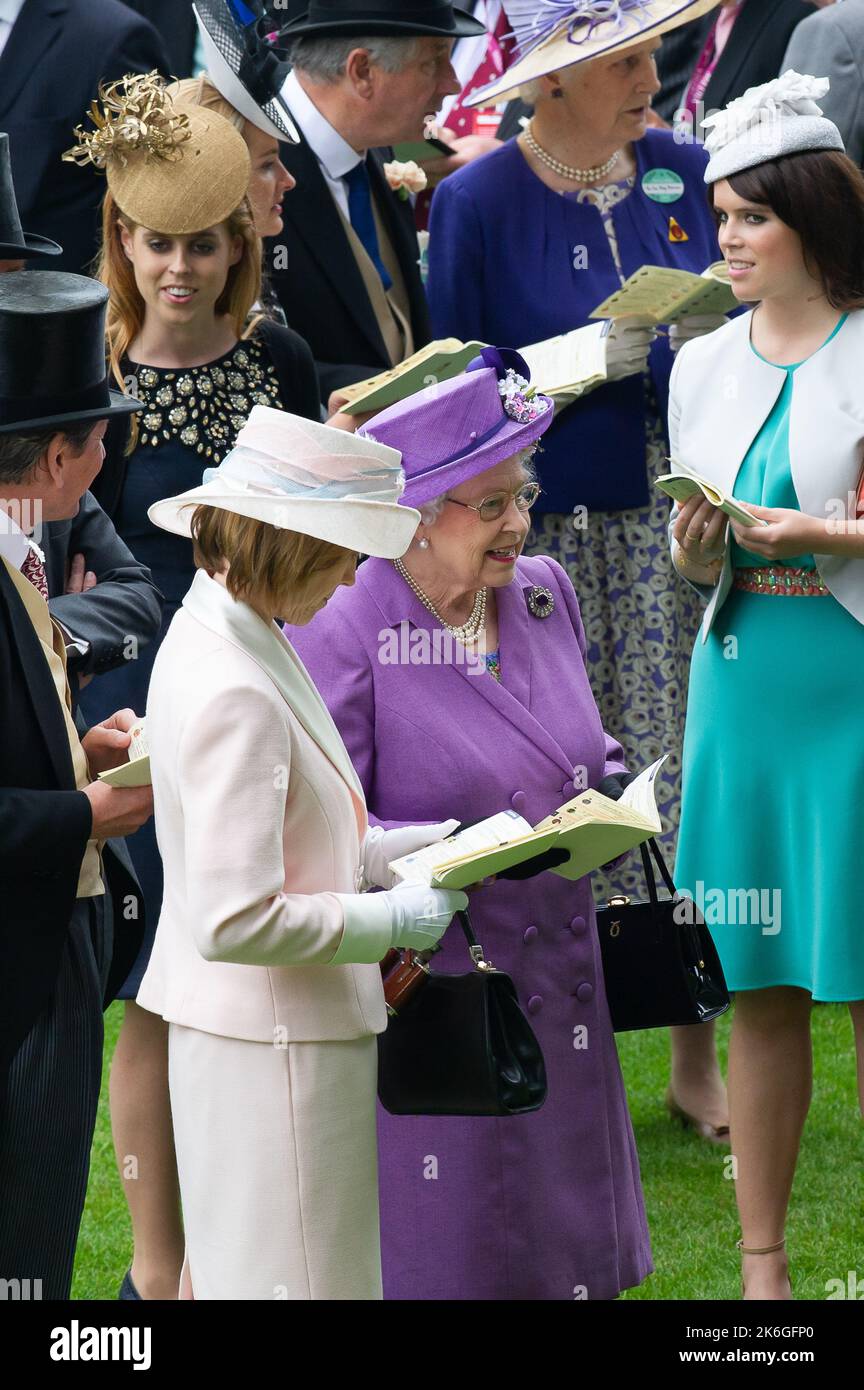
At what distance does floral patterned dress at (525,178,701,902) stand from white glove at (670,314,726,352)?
6.2 inches

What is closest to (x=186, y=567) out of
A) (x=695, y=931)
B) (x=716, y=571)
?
(x=716, y=571)

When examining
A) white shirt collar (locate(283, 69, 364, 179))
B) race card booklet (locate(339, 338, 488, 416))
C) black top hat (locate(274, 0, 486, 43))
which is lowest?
race card booklet (locate(339, 338, 488, 416))

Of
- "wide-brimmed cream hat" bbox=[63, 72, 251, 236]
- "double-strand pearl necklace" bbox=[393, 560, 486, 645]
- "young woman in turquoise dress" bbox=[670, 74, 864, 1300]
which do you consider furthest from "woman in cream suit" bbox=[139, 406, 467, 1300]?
"wide-brimmed cream hat" bbox=[63, 72, 251, 236]

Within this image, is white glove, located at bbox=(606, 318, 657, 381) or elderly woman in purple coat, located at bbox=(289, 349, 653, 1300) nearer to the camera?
elderly woman in purple coat, located at bbox=(289, 349, 653, 1300)

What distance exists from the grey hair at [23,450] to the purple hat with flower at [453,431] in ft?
2.10

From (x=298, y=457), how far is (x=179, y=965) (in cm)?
82

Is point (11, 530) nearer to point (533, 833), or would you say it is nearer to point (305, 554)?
point (305, 554)

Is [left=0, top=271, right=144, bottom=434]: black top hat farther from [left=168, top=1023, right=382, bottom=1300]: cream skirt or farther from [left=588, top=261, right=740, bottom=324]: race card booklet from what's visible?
[left=588, top=261, right=740, bottom=324]: race card booklet

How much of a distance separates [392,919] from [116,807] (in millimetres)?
527

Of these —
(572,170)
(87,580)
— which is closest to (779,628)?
(87,580)

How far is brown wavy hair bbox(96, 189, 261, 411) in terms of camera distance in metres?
4.72

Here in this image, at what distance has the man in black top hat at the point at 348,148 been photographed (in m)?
5.42

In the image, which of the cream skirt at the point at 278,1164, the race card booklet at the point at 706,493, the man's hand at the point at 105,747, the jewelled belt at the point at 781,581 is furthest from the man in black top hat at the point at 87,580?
the jewelled belt at the point at 781,581

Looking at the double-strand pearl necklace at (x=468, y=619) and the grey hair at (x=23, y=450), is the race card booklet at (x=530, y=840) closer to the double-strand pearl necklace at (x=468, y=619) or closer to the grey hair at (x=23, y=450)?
the double-strand pearl necklace at (x=468, y=619)
